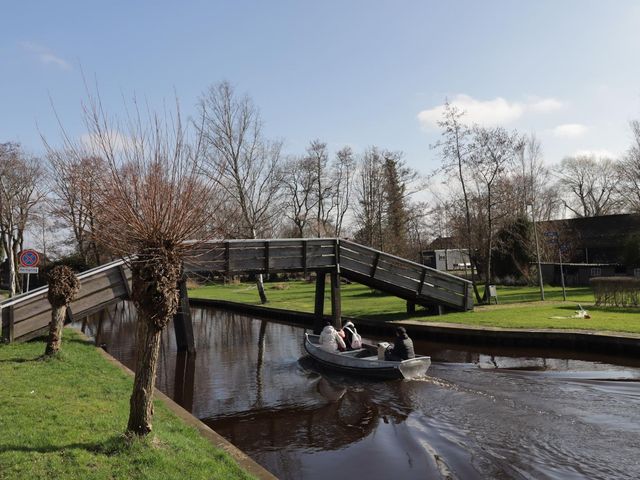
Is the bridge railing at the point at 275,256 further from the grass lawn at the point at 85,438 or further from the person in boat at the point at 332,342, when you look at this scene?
the grass lawn at the point at 85,438

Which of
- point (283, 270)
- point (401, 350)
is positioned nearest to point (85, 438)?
point (401, 350)

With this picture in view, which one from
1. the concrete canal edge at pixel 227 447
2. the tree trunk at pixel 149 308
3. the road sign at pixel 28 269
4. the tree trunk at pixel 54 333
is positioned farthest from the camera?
the road sign at pixel 28 269

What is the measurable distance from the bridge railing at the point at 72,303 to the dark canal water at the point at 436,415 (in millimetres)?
2598

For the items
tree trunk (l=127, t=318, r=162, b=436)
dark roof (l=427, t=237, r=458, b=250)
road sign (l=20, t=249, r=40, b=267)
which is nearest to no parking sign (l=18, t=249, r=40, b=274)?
road sign (l=20, t=249, r=40, b=267)

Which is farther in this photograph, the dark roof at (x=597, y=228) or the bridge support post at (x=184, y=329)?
the dark roof at (x=597, y=228)

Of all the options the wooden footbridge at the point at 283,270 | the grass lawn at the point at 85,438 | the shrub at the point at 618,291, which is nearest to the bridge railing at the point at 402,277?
the wooden footbridge at the point at 283,270

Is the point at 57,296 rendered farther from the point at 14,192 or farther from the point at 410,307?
the point at 14,192

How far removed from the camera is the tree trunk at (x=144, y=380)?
695 cm

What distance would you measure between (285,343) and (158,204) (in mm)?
16888

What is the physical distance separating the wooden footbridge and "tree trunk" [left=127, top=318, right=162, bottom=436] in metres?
9.95

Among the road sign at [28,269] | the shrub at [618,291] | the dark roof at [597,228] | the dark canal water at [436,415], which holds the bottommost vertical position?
the dark canal water at [436,415]

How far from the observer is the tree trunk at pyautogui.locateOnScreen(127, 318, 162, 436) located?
6953 mm

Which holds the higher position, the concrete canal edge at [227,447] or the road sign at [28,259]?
the road sign at [28,259]

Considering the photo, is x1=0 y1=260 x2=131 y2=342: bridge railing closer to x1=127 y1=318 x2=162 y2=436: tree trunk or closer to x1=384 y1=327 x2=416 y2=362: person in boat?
x1=384 y1=327 x2=416 y2=362: person in boat
